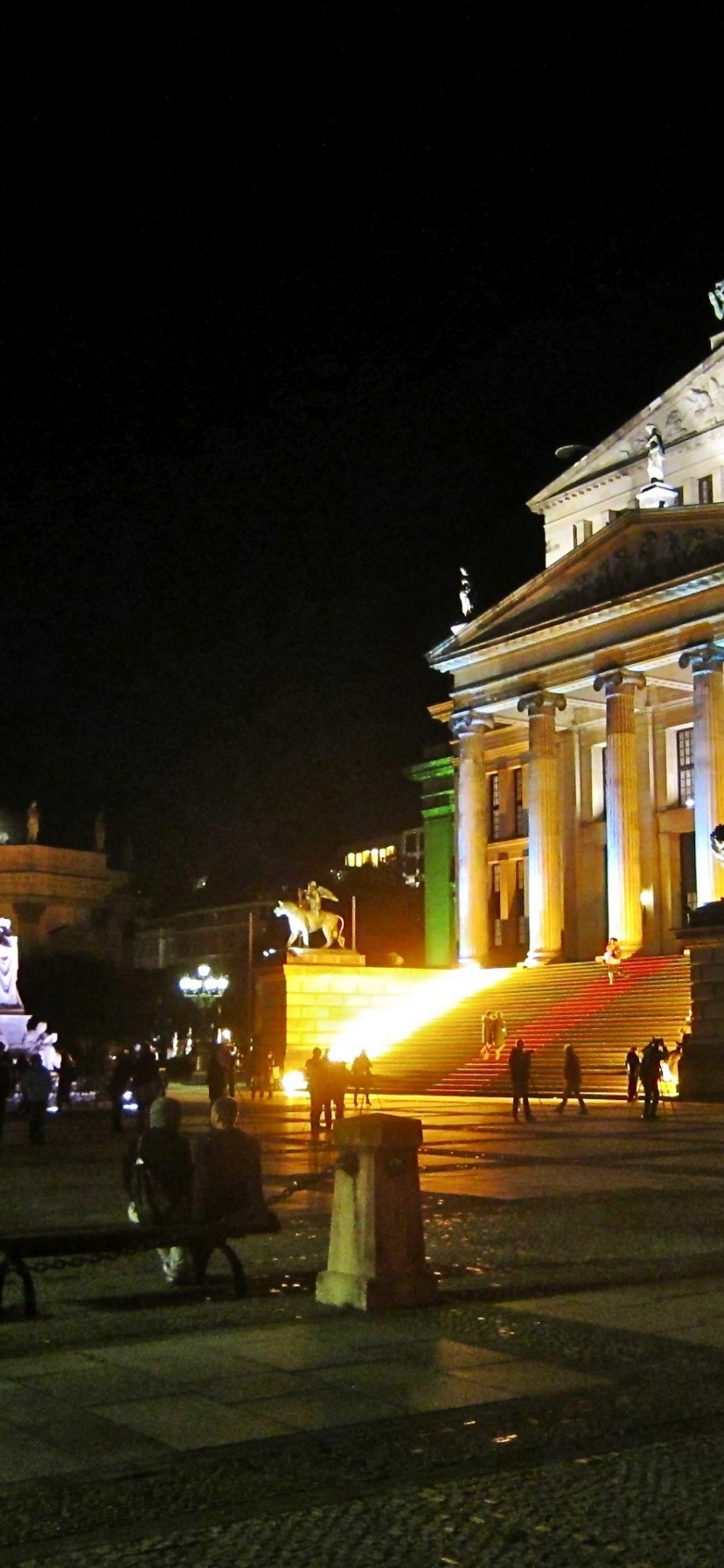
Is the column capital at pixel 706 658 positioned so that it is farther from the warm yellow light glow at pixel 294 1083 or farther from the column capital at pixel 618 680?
the warm yellow light glow at pixel 294 1083

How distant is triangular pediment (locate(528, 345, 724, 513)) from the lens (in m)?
56.4

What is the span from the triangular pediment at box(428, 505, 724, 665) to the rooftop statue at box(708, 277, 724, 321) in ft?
38.3

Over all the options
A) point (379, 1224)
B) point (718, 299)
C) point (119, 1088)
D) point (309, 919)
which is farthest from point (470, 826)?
point (379, 1224)

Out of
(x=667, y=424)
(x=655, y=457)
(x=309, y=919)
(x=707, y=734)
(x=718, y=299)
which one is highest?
(x=718, y=299)

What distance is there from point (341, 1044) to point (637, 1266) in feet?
134

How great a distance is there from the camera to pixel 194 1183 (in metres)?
10.7

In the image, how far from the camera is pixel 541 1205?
1591 centimetres

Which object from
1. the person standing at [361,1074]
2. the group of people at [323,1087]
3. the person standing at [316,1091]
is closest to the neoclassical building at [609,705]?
the person standing at [361,1074]

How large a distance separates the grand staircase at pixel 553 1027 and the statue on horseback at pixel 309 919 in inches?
211

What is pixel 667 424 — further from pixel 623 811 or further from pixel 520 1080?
pixel 520 1080

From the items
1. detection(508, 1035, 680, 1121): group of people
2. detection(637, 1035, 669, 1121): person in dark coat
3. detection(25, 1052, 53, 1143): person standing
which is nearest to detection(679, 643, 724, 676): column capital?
detection(508, 1035, 680, 1121): group of people

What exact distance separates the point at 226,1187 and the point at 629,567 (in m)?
44.5

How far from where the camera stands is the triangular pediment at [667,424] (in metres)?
56.4

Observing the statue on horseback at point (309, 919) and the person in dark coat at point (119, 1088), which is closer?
the person in dark coat at point (119, 1088)
